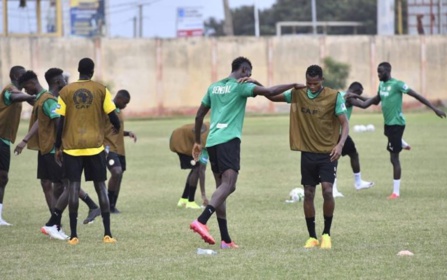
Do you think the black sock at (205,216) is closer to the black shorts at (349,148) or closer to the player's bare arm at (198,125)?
the player's bare arm at (198,125)

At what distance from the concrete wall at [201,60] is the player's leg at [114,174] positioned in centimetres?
4414

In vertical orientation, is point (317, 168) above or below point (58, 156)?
below

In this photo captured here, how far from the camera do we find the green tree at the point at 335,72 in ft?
205

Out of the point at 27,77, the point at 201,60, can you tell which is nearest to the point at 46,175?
the point at 27,77

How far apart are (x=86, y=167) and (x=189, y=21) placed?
249ft

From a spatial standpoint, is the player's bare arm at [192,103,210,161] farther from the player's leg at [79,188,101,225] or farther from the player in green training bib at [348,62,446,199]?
the player in green training bib at [348,62,446,199]

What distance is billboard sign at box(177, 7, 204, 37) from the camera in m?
87.8

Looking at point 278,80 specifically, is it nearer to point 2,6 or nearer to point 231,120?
point 2,6

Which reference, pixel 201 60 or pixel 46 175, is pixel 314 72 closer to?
pixel 46 175

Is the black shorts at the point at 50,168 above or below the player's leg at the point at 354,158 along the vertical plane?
above

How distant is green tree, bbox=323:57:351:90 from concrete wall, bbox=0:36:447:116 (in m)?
1.23

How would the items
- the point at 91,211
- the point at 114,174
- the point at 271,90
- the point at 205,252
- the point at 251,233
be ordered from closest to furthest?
the point at 205,252, the point at 271,90, the point at 251,233, the point at 91,211, the point at 114,174

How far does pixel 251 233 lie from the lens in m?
13.7

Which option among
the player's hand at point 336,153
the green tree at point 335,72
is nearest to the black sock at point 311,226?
the player's hand at point 336,153
